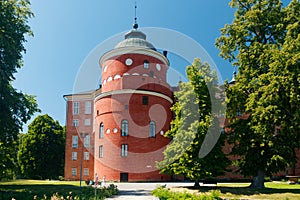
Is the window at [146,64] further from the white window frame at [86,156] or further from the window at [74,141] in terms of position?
the window at [74,141]

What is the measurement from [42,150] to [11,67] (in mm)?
32256

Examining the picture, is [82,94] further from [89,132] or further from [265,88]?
[265,88]

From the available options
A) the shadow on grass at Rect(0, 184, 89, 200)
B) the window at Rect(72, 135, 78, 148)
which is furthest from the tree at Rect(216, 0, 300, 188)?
the window at Rect(72, 135, 78, 148)

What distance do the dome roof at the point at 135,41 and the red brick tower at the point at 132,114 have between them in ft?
0.38

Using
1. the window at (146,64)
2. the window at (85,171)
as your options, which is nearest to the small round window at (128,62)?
the window at (146,64)

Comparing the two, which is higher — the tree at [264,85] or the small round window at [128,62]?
the small round window at [128,62]

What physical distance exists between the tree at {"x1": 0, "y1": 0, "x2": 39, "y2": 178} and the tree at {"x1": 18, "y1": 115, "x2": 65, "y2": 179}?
29.1 meters

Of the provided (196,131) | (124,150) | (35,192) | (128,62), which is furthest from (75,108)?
(35,192)

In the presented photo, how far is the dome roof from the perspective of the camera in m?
35.6

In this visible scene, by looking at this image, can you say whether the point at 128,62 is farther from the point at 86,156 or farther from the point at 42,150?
the point at 42,150

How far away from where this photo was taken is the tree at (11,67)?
1922 cm

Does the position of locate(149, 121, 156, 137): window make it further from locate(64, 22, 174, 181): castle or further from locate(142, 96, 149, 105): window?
locate(142, 96, 149, 105): window

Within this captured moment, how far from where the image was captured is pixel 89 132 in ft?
158

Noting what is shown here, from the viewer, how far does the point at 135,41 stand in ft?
117
